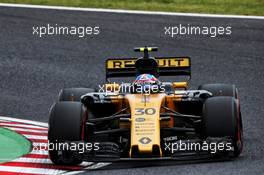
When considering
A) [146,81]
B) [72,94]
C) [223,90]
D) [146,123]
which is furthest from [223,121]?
[72,94]

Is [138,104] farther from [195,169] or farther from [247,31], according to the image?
[247,31]

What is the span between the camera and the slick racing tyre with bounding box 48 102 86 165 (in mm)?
14367

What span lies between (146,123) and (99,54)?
8165 mm

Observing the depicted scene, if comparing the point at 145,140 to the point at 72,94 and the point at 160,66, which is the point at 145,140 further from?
the point at 160,66

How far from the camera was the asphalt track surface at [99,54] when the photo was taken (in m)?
19.2

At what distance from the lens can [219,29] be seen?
24.0 meters

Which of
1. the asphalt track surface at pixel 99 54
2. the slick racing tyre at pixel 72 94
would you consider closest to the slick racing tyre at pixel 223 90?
the asphalt track surface at pixel 99 54

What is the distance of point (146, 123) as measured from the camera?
14539mm

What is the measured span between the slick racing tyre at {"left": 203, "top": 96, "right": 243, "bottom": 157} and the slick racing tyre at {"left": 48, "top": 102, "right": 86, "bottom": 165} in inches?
61.2

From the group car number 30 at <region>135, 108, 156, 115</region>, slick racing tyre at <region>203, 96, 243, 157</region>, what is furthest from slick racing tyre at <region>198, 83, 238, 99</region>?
car number 30 at <region>135, 108, 156, 115</region>

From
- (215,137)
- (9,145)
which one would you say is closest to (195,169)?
(215,137)

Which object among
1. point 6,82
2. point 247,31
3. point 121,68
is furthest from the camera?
point 247,31

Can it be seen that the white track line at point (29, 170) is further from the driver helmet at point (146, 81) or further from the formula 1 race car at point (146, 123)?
the driver helmet at point (146, 81)

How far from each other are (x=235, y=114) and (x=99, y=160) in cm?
179
